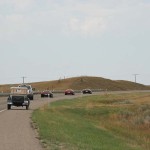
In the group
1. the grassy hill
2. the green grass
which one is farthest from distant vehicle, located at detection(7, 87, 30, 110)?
the grassy hill

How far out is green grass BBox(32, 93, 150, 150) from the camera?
19.6 meters

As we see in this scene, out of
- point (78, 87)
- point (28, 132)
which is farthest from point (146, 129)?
point (78, 87)

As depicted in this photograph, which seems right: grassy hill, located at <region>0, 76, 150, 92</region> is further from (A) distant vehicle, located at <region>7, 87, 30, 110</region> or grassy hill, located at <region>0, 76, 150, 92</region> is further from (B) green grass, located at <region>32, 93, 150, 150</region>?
(A) distant vehicle, located at <region>7, 87, 30, 110</region>

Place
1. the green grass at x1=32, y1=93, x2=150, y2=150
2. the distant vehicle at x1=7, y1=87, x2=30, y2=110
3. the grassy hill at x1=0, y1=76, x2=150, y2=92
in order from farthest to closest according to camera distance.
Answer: the grassy hill at x1=0, y1=76, x2=150, y2=92 < the distant vehicle at x1=7, y1=87, x2=30, y2=110 < the green grass at x1=32, y1=93, x2=150, y2=150

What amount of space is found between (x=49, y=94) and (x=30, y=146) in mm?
71965

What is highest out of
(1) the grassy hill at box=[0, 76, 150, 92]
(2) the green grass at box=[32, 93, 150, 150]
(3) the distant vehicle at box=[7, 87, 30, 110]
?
(1) the grassy hill at box=[0, 76, 150, 92]

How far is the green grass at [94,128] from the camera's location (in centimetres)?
1963

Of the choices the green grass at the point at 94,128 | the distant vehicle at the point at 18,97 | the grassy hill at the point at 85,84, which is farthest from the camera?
the grassy hill at the point at 85,84

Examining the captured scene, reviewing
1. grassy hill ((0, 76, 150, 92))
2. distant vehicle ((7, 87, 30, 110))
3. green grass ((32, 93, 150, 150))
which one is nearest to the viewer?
green grass ((32, 93, 150, 150))

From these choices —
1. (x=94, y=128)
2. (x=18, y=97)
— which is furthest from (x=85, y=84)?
(x=94, y=128)

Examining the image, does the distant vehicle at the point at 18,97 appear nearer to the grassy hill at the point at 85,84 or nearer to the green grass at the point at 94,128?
the green grass at the point at 94,128

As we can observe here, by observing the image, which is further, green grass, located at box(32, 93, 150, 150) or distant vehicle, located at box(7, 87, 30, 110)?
distant vehicle, located at box(7, 87, 30, 110)

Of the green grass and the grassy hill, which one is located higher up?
the grassy hill

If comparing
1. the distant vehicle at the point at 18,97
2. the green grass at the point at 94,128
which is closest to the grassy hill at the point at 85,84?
the green grass at the point at 94,128
